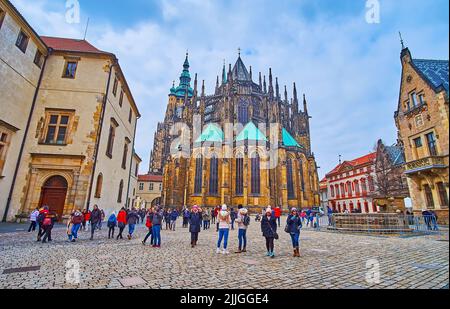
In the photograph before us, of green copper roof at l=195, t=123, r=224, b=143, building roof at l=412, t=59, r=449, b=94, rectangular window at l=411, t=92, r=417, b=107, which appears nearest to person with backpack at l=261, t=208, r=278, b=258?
rectangular window at l=411, t=92, r=417, b=107

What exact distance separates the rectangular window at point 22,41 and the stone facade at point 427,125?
18.9 meters

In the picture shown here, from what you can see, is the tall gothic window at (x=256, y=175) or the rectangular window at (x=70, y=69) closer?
the rectangular window at (x=70, y=69)

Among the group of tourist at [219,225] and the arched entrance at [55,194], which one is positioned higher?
the arched entrance at [55,194]

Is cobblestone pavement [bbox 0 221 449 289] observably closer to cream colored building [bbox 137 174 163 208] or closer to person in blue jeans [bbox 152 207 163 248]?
person in blue jeans [bbox 152 207 163 248]

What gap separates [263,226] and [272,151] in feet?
90.3

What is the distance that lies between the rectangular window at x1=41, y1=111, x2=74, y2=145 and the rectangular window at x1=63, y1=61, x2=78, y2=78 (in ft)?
9.41

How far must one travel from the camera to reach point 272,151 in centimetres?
3338

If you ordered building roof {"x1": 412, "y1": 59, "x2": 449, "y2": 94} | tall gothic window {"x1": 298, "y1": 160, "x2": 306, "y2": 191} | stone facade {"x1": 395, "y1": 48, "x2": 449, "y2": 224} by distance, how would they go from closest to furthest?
stone facade {"x1": 395, "y1": 48, "x2": 449, "y2": 224}, building roof {"x1": 412, "y1": 59, "x2": 449, "y2": 94}, tall gothic window {"x1": 298, "y1": 160, "x2": 306, "y2": 191}

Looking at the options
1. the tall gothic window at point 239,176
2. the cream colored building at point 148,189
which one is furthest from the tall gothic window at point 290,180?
the cream colored building at point 148,189

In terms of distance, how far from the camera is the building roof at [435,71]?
4.90 feet

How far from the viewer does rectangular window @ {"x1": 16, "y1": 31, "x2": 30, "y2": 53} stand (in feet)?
44.1

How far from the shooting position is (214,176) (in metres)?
33.4

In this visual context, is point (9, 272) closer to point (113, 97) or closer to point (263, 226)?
point (263, 226)

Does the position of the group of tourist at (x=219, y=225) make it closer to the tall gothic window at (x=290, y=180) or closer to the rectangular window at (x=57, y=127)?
the rectangular window at (x=57, y=127)
